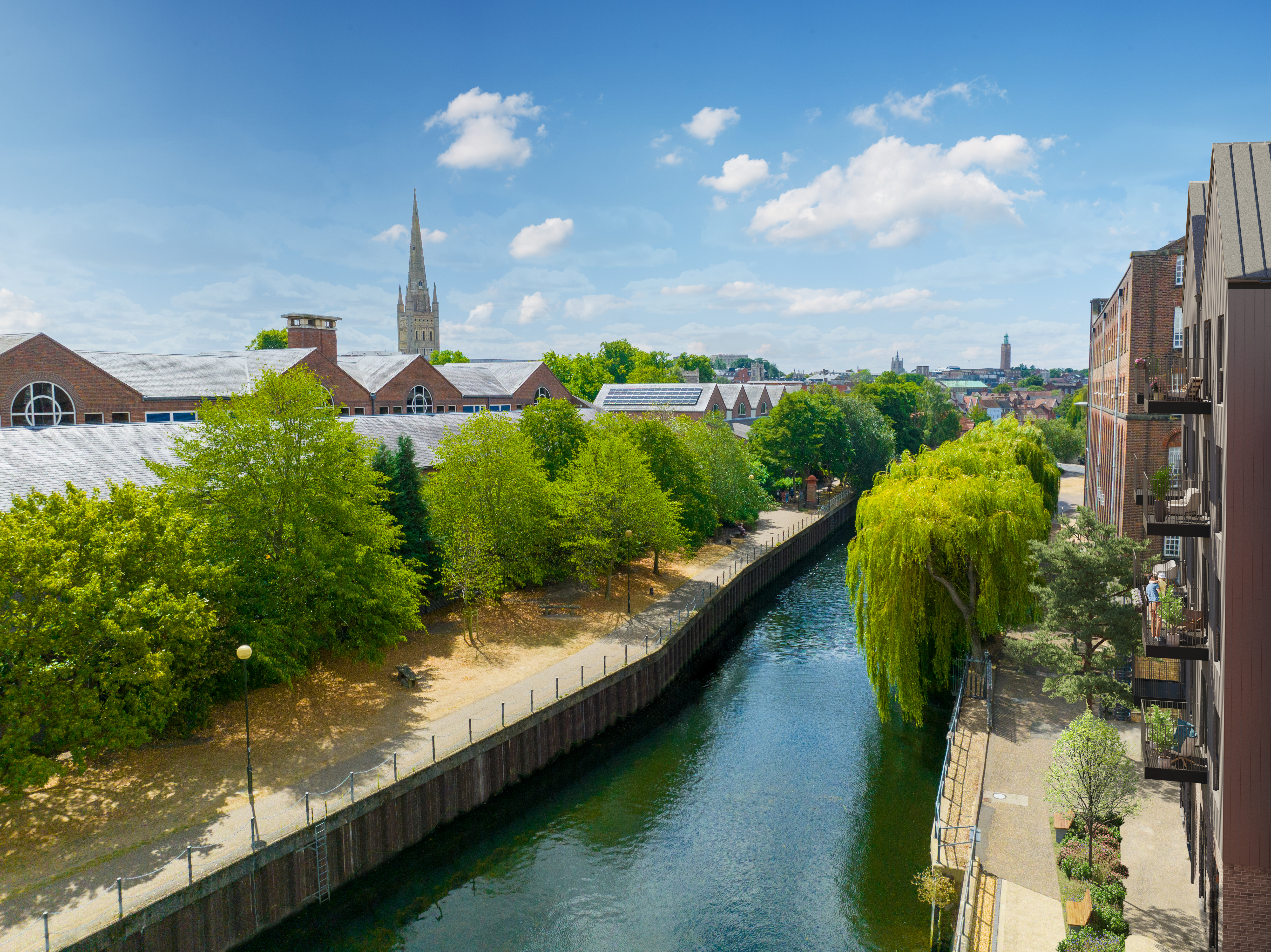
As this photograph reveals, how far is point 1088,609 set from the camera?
918 inches

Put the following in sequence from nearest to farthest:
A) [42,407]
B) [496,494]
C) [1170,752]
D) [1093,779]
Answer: [1170,752]
[1093,779]
[496,494]
[42,407]

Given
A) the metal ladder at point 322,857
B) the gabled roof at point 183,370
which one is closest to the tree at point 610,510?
the metal ladder at point 322,857

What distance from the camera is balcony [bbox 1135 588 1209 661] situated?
50.7 ft

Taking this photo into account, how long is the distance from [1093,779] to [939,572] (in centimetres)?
1019

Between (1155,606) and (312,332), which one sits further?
(312,332)

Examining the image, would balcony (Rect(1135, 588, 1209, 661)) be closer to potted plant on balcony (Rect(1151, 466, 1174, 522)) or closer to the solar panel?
potted plant on balcony (Rect(1151, 466, 1174, 522))

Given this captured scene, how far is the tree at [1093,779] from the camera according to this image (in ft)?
58.1

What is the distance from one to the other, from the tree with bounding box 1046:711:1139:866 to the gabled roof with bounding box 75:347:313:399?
1758 inches

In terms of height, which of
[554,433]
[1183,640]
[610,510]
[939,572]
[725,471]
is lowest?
[939,572]

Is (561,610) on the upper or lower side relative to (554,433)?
lower

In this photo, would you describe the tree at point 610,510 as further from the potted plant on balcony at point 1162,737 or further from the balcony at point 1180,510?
the potted plant on balcony at point 1162,737

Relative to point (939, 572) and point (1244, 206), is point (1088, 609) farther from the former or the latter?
point (1244, 206)

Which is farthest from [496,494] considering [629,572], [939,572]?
[939,572]

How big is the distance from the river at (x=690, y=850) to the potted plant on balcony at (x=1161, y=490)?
403 inches
